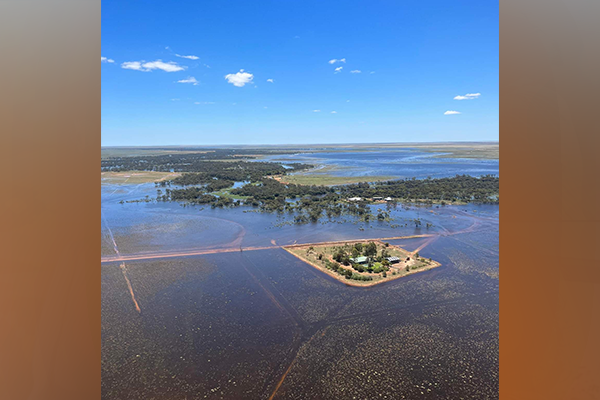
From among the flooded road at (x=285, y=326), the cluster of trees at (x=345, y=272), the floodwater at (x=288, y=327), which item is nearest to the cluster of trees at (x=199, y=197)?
the flooded road at (x=285, y=326)

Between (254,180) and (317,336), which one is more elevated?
(254,180)

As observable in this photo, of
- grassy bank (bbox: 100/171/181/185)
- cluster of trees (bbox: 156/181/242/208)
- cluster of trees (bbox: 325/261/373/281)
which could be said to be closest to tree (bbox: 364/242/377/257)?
cluster of trees (bbox: 325/261/373/281)

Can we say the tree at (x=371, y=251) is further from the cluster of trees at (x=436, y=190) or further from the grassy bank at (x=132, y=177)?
the grassy bank at (x=132, y=177)

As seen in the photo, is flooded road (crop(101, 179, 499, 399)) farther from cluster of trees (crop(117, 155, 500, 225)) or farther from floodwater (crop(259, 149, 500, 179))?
floodwater (crop(259, 149, 500, 179))
